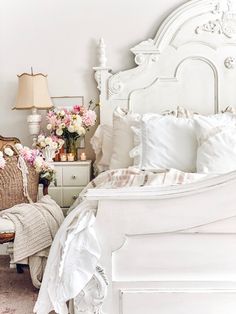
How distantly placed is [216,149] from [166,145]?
1.19 ft

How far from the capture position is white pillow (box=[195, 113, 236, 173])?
2977 mm

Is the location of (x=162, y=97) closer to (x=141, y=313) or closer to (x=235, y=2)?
(x=235, y=2)

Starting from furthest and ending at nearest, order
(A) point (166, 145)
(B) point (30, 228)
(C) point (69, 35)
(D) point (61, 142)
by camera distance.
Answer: (C) point (69, 35), (D) point (61, 142), (A) point (166, 145), (B) point (30, 228)

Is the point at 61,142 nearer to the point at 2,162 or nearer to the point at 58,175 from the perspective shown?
the point at 58,175

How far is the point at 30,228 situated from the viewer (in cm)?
270

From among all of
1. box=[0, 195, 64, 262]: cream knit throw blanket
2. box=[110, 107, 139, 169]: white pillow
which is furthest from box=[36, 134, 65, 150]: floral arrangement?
box=[0, 195, 64, 262]: cream knit throw blanket

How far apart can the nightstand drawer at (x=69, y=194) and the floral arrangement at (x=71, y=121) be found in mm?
406

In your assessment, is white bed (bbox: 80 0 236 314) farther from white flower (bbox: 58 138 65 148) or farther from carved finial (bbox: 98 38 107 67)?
carved finial (bbox: 98 38 107 67)

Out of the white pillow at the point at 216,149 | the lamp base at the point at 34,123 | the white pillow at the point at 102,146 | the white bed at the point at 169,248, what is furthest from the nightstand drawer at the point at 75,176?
the white bed at the point at 169,248

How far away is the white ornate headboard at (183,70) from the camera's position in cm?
381

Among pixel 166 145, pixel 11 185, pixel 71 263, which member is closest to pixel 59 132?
pixel 11 185

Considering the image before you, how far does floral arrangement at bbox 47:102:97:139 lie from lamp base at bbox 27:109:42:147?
0.13m

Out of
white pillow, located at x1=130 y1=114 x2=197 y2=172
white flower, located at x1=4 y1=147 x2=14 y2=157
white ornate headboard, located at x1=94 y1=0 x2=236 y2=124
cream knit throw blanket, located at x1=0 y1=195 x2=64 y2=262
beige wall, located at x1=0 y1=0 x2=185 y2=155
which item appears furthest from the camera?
beige wall, located at x1=0 y1=0 x2=185 y2=155

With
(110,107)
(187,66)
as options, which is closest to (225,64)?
(187,66)
